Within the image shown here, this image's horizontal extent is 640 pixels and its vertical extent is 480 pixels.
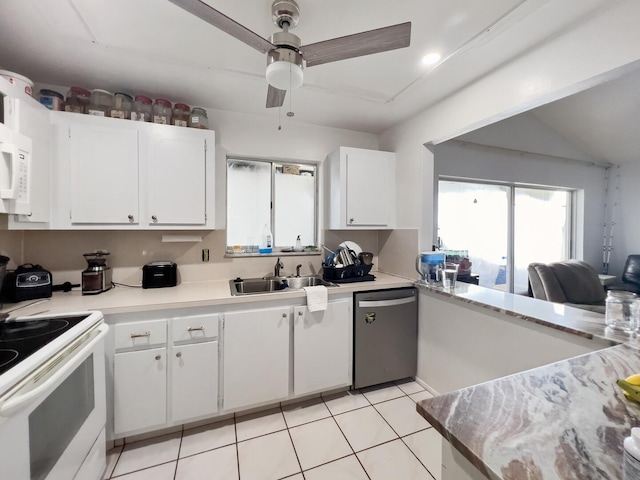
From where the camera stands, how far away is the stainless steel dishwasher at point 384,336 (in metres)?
2.16

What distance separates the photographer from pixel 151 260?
7.28 ft

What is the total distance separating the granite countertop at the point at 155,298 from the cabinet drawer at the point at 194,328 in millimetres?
89

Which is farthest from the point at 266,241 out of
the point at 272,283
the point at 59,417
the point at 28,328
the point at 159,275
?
the point at 59,417

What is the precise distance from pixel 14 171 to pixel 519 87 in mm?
2872

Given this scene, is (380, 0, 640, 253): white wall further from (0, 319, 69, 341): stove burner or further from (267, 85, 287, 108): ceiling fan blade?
(0, 319, 69, 341): stove burner

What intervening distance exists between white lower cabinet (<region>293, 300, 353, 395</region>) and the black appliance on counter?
1668 millimetres

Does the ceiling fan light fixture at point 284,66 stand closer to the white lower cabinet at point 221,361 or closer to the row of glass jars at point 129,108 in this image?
the row of glass jars at point 129,108

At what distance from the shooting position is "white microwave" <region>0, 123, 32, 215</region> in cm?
131

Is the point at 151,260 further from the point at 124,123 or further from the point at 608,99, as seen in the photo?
the point at 608,99

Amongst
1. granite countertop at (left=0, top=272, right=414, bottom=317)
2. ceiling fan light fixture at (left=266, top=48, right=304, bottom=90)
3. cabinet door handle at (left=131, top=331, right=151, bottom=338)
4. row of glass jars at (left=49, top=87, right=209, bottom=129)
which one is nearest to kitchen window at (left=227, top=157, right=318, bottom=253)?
row of glass jars at (left=49, top=87, right=209, bottom=129)

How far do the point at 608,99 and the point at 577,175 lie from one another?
4.05ft

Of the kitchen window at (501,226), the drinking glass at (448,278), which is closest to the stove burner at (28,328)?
the drinking glass at (448,278)

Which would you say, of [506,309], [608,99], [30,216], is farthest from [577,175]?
[30,216]

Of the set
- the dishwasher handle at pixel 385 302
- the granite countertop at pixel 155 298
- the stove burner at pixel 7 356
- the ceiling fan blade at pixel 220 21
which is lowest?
the dishwasher handle at pixel 385 302
